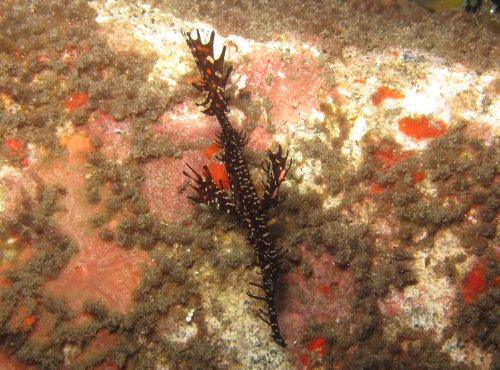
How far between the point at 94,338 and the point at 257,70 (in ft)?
13.5

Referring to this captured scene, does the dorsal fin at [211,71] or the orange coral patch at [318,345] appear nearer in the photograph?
the dorsal fin at [211,71]

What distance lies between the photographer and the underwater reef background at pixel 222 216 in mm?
4379

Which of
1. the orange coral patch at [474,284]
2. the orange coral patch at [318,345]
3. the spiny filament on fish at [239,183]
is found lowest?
the orange coral patch at [318,345]

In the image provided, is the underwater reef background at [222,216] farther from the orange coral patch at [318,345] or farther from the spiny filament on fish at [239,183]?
the spiny filament on fish at [239,183]

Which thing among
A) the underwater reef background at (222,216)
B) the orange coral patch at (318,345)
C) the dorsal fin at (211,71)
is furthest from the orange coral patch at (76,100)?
the orange coral patch at (318,345)

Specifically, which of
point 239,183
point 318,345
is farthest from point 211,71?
point 318,345

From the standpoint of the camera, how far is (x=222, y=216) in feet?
15.0

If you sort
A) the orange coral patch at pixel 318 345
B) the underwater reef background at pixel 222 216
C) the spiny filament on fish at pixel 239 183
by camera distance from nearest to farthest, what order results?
the spiny filament on fish at pixel 239 183 → the underwater reef background at pixel 222 216 → the orange coral patch at pixel 318 345

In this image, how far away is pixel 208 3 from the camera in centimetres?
545

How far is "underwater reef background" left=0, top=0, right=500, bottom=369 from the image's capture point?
438cm

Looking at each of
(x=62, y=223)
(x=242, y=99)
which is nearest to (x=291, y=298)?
(x=242, y=99)

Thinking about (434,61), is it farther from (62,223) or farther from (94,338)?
(94,338)

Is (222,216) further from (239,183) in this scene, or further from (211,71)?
(211,71)

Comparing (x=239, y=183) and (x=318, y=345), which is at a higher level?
(x=239, y=183)
